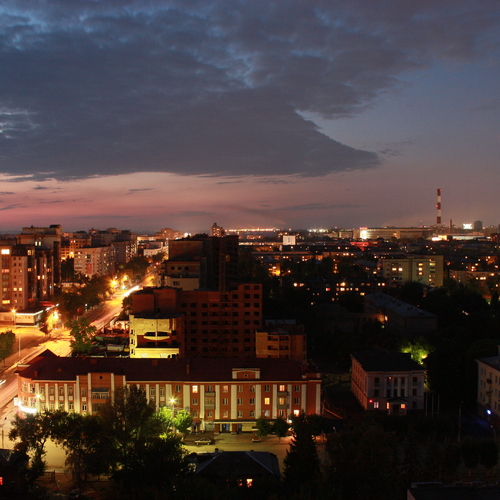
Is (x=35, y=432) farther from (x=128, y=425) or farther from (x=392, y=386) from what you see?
(x=392, y=386)

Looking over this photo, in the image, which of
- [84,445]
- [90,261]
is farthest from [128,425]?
[90,261]

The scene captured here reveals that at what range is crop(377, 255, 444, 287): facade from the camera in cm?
4741

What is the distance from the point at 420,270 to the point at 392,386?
32354 millimetres

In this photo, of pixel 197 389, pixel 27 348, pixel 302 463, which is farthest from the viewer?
pixel 27 348

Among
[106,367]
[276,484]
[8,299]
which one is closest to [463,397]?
[276,484]

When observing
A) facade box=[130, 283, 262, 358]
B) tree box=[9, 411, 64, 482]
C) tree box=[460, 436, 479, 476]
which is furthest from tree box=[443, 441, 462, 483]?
facade box=[130, 283, 262, 358]

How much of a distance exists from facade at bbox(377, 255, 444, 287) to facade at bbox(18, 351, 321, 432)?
111 feet

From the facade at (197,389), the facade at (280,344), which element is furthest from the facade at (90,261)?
the facade at (197,389)

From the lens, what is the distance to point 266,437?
578 inches

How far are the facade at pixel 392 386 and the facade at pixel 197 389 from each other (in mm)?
2707

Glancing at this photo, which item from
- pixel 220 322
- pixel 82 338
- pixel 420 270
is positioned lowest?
pixel 82 338

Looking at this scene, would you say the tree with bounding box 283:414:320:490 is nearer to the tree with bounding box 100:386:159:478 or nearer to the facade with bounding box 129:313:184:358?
the tree with bounding box 100:386:159:478

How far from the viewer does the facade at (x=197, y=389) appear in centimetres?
1505

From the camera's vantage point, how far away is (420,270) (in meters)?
47.5
